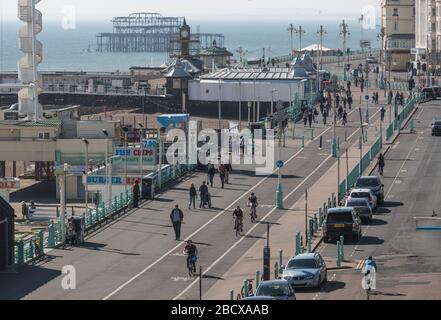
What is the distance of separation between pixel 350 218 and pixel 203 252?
189 inches

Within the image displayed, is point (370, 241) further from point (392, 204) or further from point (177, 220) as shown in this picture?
point (392, 204)

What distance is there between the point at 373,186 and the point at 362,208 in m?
5.16

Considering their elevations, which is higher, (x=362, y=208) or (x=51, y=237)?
(x=362, y=208)

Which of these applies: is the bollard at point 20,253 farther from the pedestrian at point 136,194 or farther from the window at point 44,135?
the window at point 44,135

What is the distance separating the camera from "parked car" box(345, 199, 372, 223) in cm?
4934

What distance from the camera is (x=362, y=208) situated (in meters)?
49.5

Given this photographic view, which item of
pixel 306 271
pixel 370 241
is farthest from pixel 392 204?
pixel 306 271

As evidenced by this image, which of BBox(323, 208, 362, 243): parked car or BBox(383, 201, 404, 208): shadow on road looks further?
BBox(383, 201, 404, 208): shadow on road

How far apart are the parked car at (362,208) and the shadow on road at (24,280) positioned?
480 inches

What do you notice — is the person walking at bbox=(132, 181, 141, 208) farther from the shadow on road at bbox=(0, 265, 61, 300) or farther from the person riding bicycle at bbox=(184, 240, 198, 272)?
the person riding bicycle at bbox=(184, 240, 198, 272)

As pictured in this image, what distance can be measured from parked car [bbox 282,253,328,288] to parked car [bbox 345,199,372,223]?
10.5m

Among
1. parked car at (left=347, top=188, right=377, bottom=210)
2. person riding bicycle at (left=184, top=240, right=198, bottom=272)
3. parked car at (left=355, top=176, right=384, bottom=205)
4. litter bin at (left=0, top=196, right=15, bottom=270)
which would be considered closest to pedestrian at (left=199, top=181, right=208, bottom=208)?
parked car at (left=347, top=188, right=377, bottom=210)

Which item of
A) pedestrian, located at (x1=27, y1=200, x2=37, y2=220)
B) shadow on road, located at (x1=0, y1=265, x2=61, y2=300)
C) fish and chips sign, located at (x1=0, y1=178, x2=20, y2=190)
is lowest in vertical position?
shadow on road, located at (x1=0, y1=265, x2=61, y2=300)
